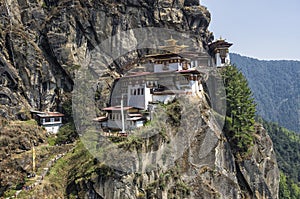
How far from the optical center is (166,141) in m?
28.4

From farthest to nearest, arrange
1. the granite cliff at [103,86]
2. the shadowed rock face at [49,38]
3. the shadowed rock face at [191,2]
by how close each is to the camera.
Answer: the shadowed rock face at [191,2] < the shadowed rock face at [49,38] < the granite cliff at [103,86]

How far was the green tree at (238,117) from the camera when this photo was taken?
35531 mm

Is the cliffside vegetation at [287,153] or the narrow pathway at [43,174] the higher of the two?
the narrow pathway at [43,174]

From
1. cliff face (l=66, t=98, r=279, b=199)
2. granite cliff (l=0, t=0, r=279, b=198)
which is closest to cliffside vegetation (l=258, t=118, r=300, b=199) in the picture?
cliff face (l=66, t=98, r=279, b=199)

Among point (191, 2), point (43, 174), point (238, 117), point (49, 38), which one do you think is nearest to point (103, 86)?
point (49, 38)

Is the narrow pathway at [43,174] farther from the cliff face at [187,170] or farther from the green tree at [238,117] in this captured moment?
the green tree at [238,117]

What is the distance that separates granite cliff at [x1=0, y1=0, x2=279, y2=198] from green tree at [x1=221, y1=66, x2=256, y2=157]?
70.9 inches

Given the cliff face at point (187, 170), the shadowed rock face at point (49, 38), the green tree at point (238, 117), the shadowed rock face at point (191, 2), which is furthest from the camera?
the shadowed rock face at point (191, 2)

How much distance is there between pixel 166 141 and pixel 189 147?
327 centimetres

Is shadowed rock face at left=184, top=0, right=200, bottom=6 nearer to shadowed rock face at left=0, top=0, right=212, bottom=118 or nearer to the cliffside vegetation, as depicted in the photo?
shadowed rock face at left=0, top=0, right=212, bottom=118

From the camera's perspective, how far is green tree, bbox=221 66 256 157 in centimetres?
3553

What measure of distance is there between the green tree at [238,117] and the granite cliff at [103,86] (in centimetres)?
180

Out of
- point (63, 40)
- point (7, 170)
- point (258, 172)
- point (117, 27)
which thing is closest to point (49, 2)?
point (63, 40)

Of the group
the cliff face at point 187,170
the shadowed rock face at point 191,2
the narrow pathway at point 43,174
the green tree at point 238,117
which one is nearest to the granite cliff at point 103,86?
the cliff face at point 187,170
